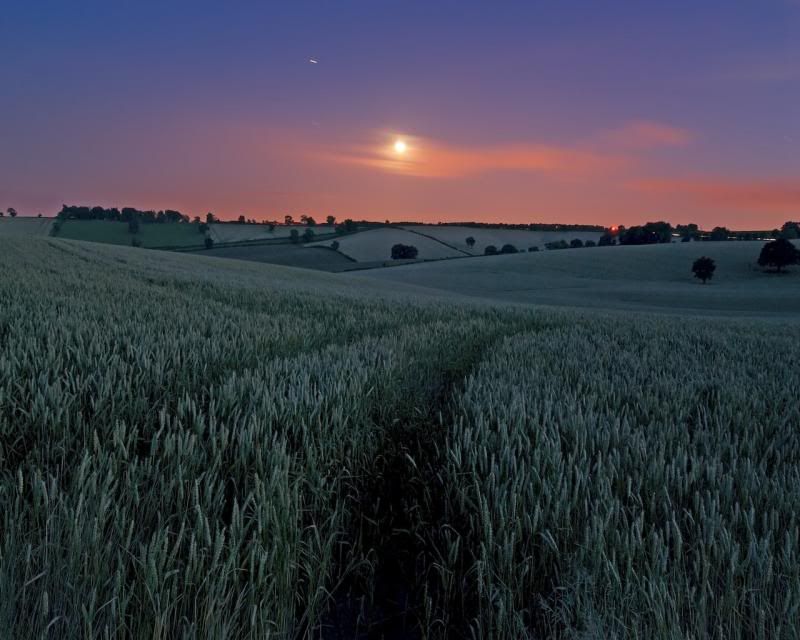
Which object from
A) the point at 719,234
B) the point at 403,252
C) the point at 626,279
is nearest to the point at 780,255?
the point at 626,279

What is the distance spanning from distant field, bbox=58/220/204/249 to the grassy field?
105117 millimetres

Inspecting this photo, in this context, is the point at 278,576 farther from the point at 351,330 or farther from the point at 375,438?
the point at 351,330

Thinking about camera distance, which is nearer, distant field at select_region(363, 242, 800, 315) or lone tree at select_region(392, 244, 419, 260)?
distant field at select_region(363, 242, 800, 315)

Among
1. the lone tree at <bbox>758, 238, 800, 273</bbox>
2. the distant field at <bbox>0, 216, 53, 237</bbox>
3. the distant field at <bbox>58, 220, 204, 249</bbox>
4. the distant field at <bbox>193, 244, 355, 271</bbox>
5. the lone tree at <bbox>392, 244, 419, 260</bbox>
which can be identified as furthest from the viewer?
the lone tree at <bbox>392, 244, 419, 260</bbox>

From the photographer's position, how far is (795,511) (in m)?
2.14

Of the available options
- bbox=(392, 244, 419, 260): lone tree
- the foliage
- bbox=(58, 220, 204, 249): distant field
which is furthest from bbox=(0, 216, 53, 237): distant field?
the foliage

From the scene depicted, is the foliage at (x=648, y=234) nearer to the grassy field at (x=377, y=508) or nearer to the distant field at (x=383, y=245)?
the distant field at (x=383, y=245)

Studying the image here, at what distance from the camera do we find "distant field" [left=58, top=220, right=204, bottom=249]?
96581mm

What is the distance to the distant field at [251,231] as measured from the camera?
356 ft

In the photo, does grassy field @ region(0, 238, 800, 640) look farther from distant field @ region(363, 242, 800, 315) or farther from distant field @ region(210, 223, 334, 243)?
distant field @ region(210, 223, 334, 243)

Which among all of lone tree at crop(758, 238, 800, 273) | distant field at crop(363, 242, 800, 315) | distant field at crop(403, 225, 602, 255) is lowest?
distant field at crop(363, 242, 800, 315)

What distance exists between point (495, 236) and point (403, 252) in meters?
36.0

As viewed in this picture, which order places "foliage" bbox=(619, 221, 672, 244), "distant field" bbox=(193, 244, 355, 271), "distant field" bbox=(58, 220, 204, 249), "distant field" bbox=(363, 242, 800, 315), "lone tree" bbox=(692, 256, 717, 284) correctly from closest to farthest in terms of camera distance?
"distant field" bbox=(363, 242, 800, 315) < "lone tree" bbox=(692, 256, 717, 284) < "distant field" bbox=(193, 244, 355, 271) < "distant field" bbox=(58, 220, 204, 249) < "foliage" bbox=(619, 221, 672, 244)

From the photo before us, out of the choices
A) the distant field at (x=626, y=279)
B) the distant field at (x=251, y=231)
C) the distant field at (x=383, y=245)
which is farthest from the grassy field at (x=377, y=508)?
the distant field at (x=251, y=231)
